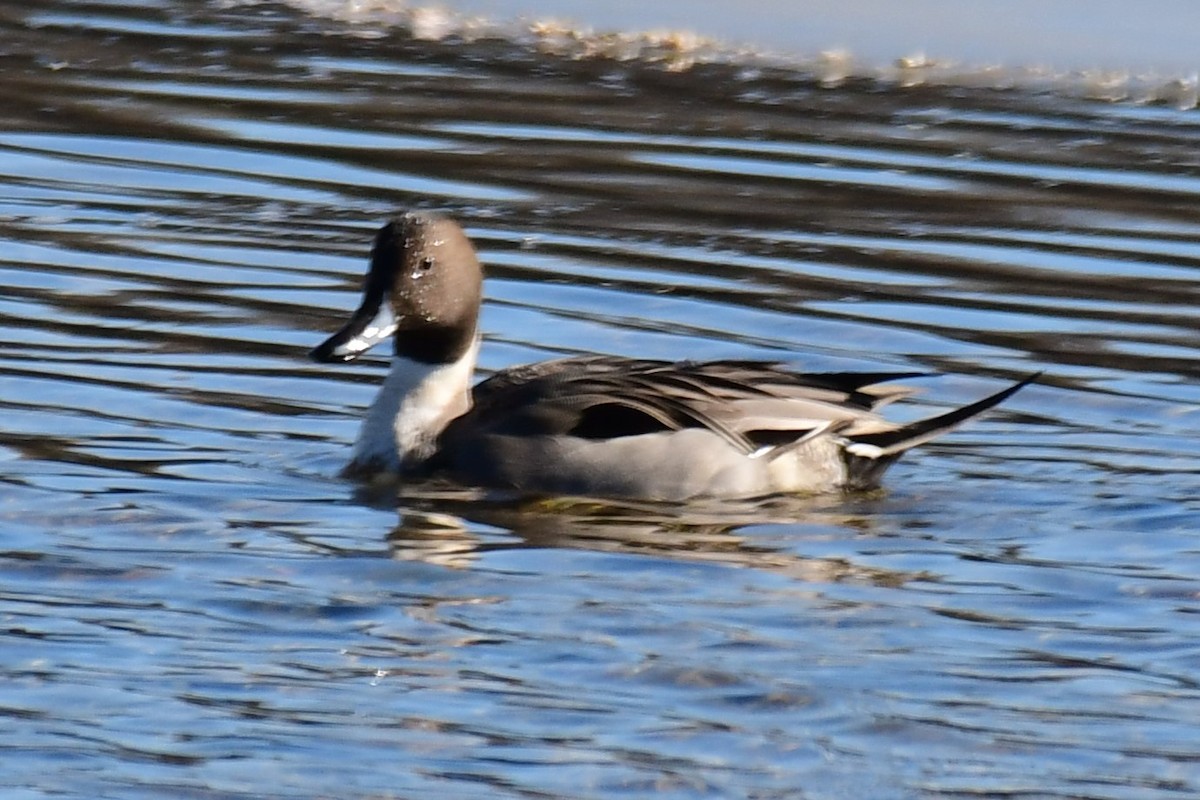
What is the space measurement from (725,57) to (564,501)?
7.75 meters

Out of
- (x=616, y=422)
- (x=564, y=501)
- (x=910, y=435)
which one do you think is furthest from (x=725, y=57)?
(x=564, y=501)

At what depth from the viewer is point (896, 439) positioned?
9.12 meters

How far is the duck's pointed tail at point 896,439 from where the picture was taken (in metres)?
9.11

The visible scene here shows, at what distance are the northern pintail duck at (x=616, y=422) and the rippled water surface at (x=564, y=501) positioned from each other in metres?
0.16

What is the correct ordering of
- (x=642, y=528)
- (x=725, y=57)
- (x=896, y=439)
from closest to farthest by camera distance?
(x=642, y=528) < (x=896, y=439) < (x=725, y=57)

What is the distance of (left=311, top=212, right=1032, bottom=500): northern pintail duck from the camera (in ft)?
29.5

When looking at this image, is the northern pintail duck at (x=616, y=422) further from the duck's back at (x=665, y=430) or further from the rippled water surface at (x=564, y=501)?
the rippled water surface at (x=564, y=501)

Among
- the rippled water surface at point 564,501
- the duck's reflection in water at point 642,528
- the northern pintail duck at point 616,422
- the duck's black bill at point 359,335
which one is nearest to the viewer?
the rippled water surface at point 564,501

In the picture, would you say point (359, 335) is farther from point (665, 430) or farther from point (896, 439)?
point (896, 439)

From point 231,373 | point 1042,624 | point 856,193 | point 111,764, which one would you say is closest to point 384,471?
point 231,373

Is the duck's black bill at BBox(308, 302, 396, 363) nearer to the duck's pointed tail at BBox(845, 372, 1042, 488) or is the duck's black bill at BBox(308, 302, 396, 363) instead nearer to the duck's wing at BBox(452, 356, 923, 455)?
Result: the duck's wing at BBox(452, 356, 923, 455)

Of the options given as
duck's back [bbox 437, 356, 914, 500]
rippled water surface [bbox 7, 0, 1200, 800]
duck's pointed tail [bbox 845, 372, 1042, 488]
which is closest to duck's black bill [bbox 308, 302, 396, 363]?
rippled water surface [bbox 7, 0, 1200, 800]

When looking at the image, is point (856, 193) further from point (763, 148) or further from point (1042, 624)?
point (1042, 624)

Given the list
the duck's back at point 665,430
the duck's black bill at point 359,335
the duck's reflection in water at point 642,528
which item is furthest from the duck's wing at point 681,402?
the duck's black bill at point 359,335
